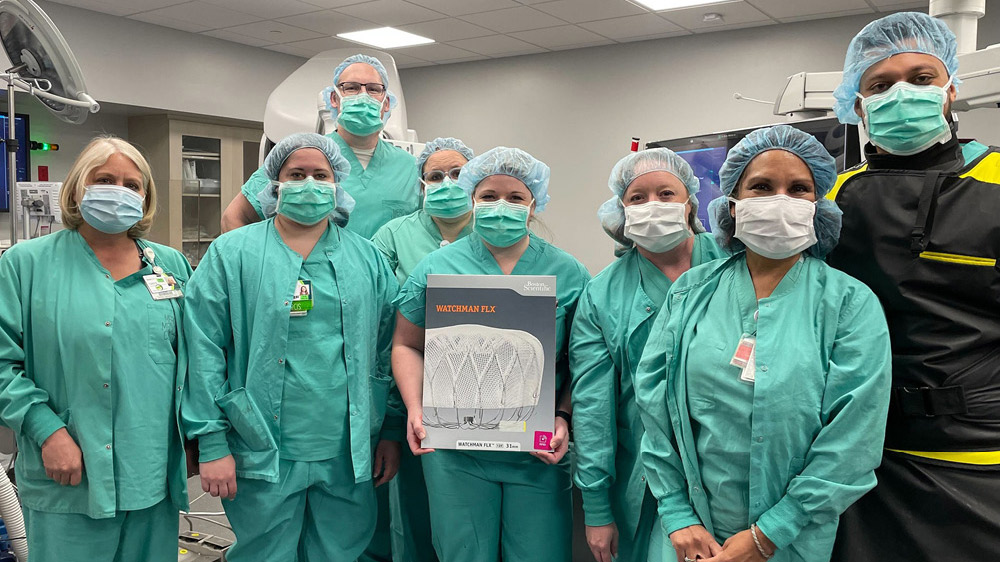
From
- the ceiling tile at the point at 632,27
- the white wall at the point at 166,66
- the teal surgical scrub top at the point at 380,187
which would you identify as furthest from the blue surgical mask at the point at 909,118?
the white wall at the point at 166,66

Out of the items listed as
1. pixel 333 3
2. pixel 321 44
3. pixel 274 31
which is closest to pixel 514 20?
pixel 333 3

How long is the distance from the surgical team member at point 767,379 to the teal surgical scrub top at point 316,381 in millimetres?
809

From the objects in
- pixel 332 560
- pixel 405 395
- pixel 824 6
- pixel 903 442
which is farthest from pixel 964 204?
pixel 824 6

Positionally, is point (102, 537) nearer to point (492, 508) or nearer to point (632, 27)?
point (492, 508)

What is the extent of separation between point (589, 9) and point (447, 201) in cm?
395

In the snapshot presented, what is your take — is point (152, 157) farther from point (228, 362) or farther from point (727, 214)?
point (727, 214)

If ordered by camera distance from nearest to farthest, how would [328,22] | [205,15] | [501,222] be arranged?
[501,222], [205,15], [328,22]

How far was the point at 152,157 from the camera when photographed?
689 centimetres

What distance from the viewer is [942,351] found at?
→ 147 cm

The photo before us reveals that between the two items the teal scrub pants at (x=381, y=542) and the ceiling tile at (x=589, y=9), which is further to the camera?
the ceiling tile at (x=589, y=9)

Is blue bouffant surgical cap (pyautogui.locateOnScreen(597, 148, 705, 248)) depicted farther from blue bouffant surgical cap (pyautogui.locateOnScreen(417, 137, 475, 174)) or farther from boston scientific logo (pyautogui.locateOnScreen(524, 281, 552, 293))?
blue bouffant surgical cap (pyautogui.locateOnScreen(417, 137, 475, 174))

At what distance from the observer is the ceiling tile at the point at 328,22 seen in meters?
6.09

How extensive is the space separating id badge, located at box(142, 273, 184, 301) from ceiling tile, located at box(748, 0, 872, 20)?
4.94 m

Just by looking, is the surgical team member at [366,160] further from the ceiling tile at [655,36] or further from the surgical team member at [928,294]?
the ceiling tile at [655,36]
